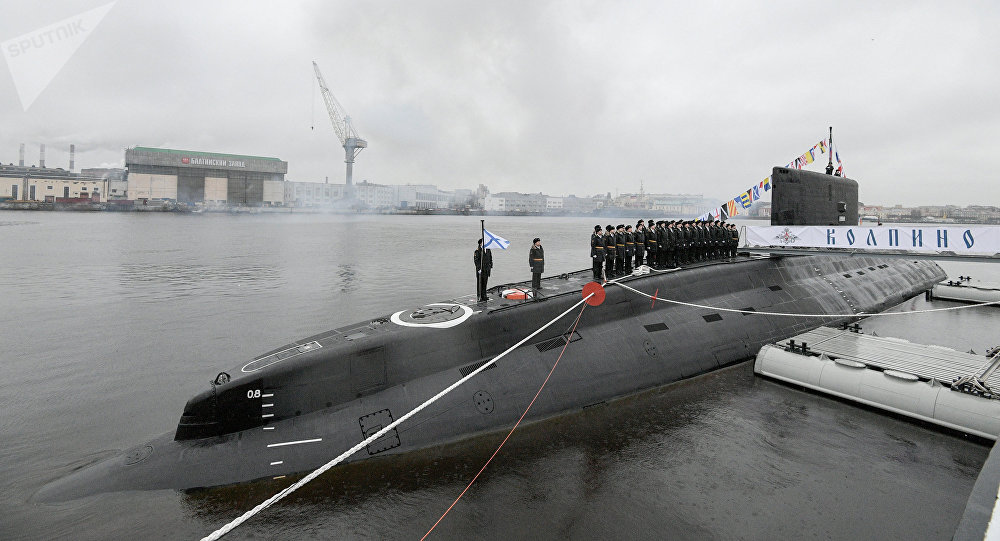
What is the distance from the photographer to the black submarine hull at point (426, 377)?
6.59 m

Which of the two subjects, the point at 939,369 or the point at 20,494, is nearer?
the point at 20,494

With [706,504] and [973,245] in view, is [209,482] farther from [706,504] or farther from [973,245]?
[973,245]

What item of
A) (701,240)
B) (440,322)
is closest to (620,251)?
(701,240)

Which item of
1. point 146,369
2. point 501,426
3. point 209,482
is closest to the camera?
point 209,482

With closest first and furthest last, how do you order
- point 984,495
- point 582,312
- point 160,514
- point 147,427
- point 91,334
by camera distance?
point 984,495 < point 160,514 < point 147,427 < point 582,312 < point 91,334

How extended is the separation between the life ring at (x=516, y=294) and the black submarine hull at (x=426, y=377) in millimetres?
230

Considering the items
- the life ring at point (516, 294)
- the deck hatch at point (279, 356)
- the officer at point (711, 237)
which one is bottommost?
the deck hatch at point (279, 356)

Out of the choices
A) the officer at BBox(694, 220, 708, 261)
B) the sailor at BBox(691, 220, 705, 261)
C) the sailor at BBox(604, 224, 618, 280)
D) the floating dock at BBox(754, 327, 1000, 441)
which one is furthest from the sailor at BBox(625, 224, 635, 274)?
the floating dock at BBox(754, 327, 1000, 441)

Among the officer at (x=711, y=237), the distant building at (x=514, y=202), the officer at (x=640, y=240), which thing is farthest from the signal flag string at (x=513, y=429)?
the distant building at (x=514, y=202)

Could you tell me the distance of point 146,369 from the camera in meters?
11.7

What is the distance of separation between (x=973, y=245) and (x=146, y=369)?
19.7 meters

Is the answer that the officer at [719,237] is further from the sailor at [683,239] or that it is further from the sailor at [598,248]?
the sailor at [598,248]

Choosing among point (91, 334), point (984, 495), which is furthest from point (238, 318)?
point (984, 495)

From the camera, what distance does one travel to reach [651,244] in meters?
13.3
